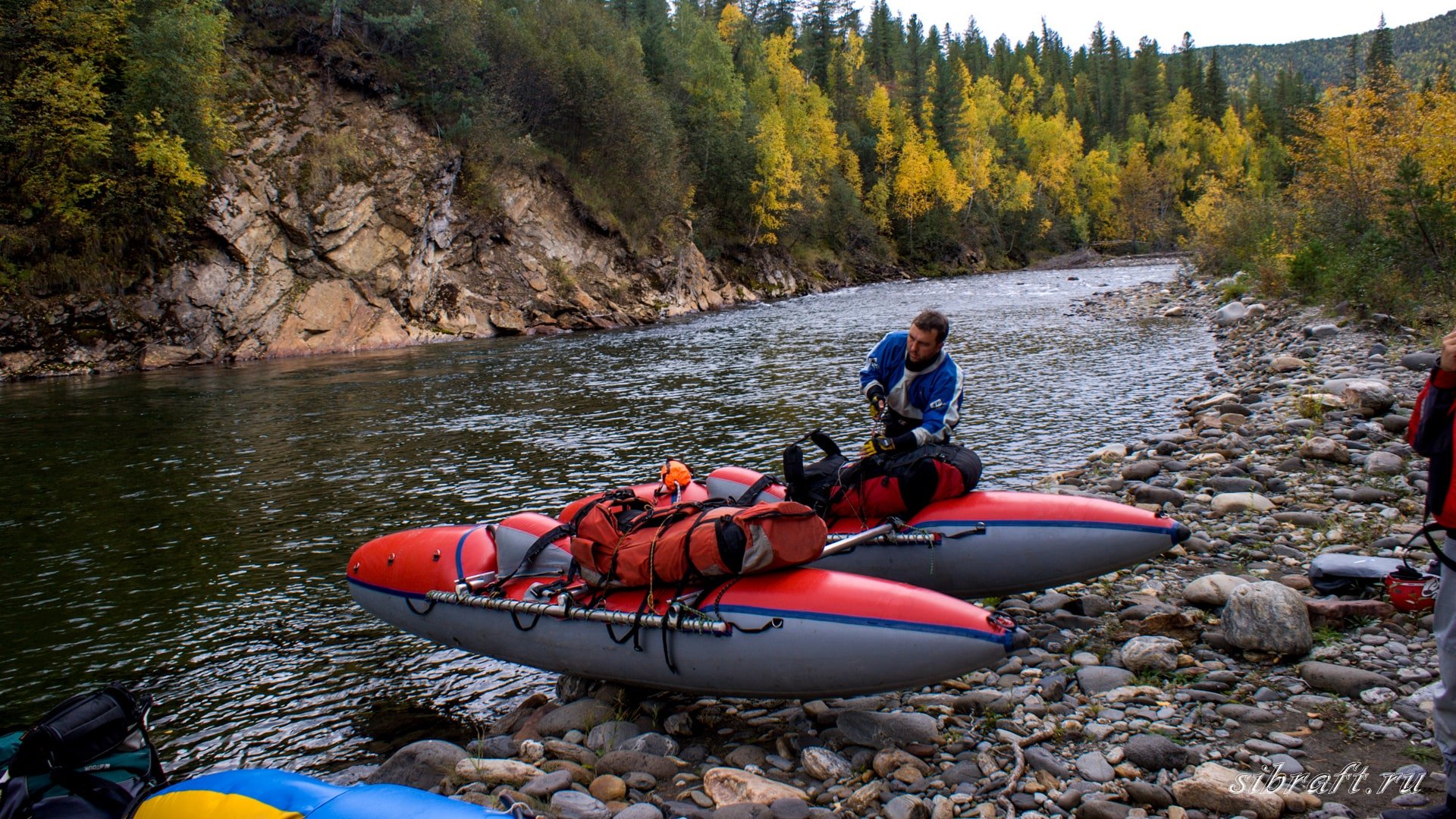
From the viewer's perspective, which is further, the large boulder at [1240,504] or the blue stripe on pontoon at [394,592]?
the large boulder at [1240,504]

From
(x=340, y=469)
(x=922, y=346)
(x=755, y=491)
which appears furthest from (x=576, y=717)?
(x=340, y=469)

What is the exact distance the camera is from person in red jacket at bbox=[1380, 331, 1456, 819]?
9.83ft

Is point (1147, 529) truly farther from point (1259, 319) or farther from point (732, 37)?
point (732, 37)

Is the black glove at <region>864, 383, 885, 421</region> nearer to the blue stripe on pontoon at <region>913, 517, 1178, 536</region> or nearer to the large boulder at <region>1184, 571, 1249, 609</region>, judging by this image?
the blue stripe on pontoon at <region>913, 517, 1178, 536</region>

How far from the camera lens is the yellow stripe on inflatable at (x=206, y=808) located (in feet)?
10.1

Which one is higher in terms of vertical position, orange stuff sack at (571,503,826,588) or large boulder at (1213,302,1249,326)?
orange stuff sack at (571,503,826,588)

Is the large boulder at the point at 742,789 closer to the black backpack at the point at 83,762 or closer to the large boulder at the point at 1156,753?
the large boulder at the point at 1156,753

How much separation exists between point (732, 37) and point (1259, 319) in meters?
56.8

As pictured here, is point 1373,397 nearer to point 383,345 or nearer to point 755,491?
point 755,491

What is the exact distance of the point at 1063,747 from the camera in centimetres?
399

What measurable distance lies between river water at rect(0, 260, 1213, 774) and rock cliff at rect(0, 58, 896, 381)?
2.74m

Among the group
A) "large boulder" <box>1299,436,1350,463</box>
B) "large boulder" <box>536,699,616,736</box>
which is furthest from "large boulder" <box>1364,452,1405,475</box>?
"large boulder" <box>536,699,616,736</box>

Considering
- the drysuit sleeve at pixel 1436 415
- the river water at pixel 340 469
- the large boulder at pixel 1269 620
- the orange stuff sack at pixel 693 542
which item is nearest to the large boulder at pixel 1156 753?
the large boulder at pixel 1269 620

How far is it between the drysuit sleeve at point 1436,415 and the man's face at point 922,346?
3.50 metres
